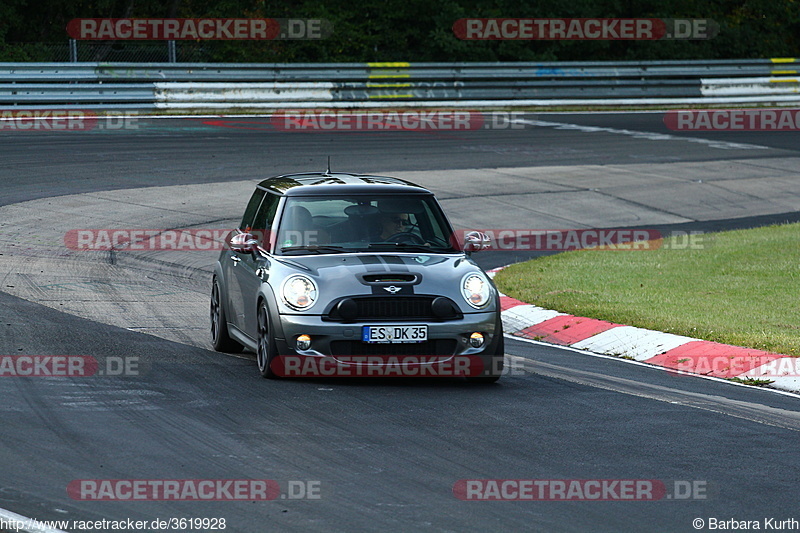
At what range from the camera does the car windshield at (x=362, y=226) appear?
9.25m

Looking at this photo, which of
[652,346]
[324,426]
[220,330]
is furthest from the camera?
[652,346]

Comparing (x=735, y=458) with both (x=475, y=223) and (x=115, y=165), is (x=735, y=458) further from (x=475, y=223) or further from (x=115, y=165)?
(x=115, y=165)

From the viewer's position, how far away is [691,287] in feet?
45.3

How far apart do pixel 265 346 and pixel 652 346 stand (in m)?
3.76

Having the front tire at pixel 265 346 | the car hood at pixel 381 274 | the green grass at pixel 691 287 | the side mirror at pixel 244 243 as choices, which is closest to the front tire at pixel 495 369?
the car hood at pixel 381 274

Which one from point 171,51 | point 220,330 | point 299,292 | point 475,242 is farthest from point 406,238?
point 171,51

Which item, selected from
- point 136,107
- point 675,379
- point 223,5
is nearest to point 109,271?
point 675,379

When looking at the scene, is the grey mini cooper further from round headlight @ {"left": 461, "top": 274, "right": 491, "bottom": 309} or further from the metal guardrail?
the metal guardrail

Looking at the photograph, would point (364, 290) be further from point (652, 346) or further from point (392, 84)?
point (392, 84)

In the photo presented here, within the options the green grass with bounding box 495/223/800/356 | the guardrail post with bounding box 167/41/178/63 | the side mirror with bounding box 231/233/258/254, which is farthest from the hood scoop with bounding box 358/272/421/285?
the guardrail post with bounding box 167/41/178/63

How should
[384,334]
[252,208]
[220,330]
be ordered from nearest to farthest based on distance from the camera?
[384,334] < [220,330] < [252,208]

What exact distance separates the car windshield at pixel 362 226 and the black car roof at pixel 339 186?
64 mm

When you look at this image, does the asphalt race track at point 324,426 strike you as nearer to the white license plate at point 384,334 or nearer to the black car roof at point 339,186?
the white license plate at point 384,334

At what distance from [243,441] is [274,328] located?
1815mm
